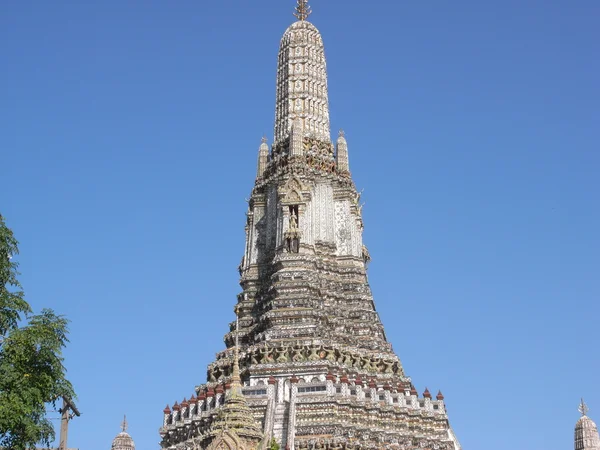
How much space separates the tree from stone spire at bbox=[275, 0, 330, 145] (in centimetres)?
3517

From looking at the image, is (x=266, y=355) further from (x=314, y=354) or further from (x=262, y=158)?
(x=262, y=158)

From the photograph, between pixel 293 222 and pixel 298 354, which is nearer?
pixel 298 354

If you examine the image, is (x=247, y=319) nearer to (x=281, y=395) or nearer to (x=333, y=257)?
(x=333, y=257)

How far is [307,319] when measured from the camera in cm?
4866

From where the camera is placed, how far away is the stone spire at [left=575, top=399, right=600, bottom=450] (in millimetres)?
63562

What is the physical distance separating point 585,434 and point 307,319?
2798 centimetres

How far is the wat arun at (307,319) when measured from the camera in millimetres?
42531

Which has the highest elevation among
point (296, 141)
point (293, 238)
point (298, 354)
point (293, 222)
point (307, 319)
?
point (296, 141)

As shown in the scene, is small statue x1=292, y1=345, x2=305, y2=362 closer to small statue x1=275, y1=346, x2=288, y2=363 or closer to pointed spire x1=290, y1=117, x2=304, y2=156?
small statue x1=275, y1=346, x2=288, y2=363

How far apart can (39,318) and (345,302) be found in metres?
29.2

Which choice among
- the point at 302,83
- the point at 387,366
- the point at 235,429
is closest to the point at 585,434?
the point at 387,366

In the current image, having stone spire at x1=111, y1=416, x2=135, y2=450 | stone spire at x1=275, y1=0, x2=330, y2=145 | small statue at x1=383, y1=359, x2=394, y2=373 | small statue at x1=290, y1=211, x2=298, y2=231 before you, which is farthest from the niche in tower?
stone spire at x1=111, y1=416, x2=135, y2=450

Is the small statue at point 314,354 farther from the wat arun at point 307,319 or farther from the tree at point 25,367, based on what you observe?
the tree at point 25,367

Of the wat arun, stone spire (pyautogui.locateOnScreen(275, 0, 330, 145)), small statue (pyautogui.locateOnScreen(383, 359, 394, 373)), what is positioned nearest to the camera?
the wat arun
